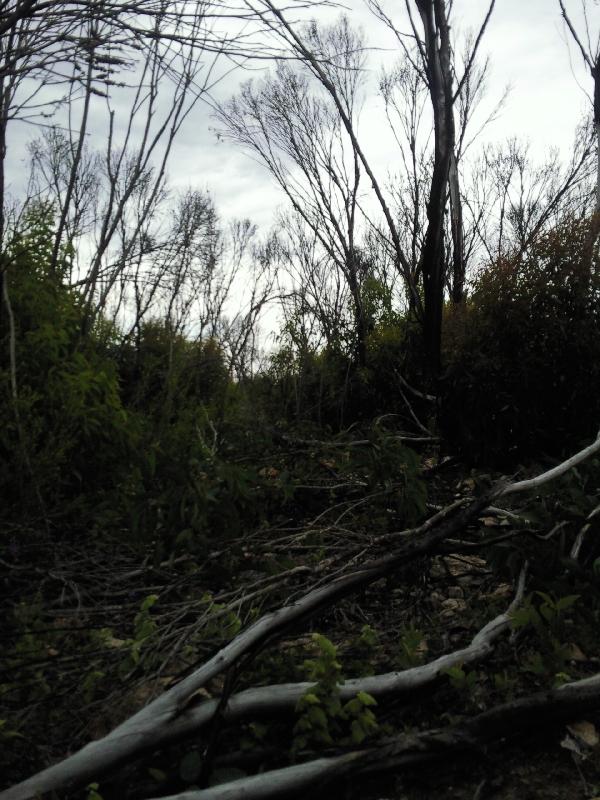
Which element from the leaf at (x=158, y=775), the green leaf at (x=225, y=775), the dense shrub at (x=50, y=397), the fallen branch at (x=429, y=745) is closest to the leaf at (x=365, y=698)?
the fallen branch at (x=429, y=745)

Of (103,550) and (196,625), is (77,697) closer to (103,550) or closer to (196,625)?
(196,625)

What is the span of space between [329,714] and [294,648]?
0.80 metres

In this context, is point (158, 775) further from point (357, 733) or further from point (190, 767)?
point (357, 733)

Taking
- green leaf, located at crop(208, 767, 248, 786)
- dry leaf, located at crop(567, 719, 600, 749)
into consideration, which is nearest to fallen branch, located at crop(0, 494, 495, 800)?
green leaf, located at crop(208, 767, 248, 786)

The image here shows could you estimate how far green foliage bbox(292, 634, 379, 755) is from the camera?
2193 mm

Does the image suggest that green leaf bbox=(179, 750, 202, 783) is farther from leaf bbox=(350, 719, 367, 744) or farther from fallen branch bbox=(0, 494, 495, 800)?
leaf bbox=(350, 719, 367, 744)

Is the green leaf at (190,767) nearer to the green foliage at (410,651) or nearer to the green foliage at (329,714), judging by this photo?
the green foliage at (329,714)

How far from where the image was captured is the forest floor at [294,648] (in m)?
Answer: 2.18

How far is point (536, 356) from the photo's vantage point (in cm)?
527

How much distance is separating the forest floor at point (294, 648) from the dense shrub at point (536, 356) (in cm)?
154

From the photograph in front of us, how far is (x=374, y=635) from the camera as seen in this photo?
112 inches

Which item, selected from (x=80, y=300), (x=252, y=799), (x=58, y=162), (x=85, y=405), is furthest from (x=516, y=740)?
(x=58, y=162)

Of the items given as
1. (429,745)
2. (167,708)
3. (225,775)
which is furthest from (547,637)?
(167,708)

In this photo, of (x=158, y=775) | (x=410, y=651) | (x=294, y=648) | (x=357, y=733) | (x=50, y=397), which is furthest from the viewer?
(x=50, y=397)
